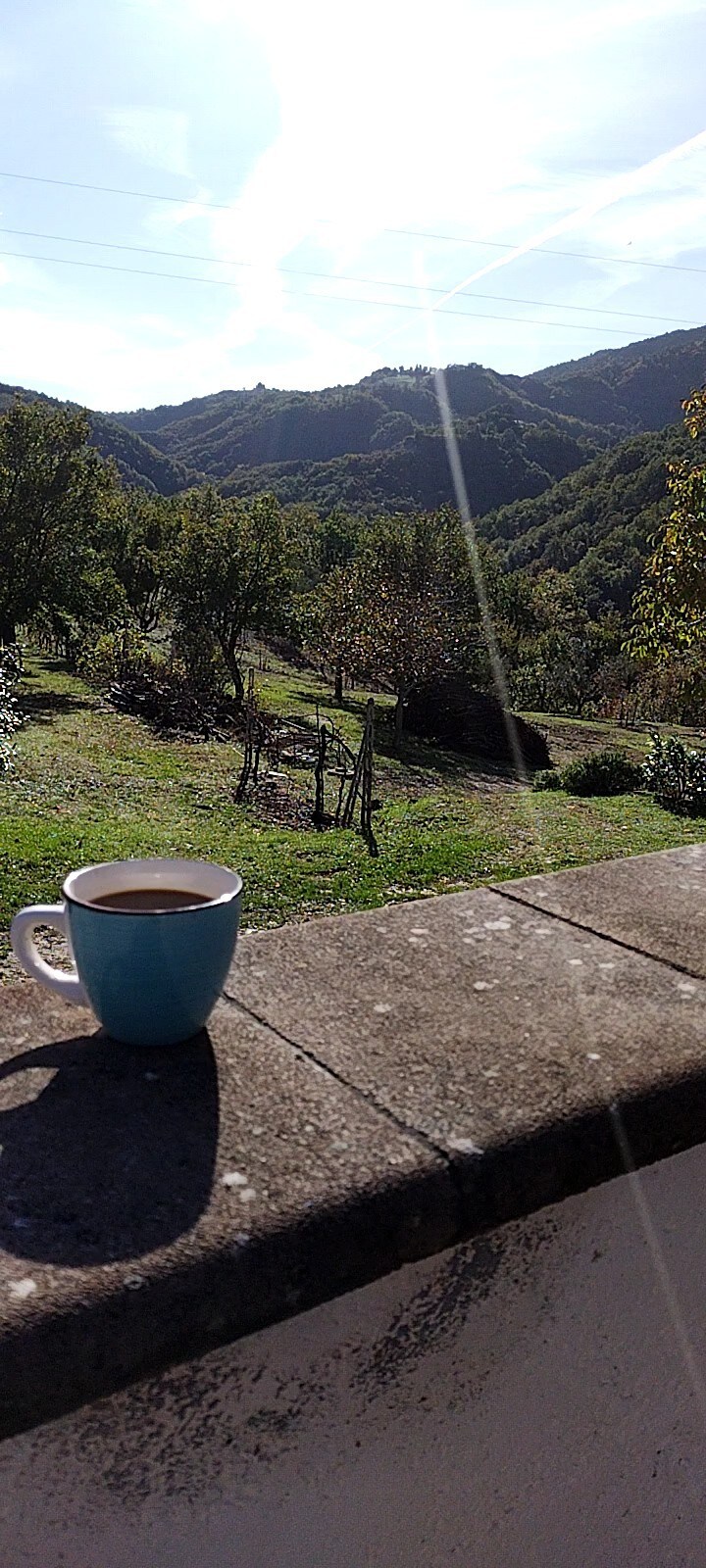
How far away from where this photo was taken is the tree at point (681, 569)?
27.9ft

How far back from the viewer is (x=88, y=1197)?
0.73m

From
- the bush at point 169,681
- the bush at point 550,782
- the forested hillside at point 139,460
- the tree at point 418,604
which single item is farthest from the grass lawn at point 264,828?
the forested hillside at point 139,460

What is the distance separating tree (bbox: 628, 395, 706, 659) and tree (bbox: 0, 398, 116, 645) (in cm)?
1064

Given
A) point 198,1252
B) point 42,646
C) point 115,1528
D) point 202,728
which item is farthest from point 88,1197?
point 42,646

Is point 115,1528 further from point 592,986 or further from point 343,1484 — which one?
point 592,986

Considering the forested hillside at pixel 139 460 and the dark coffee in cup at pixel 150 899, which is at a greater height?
the forested hillside at pixel 139 460

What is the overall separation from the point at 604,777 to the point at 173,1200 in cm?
991

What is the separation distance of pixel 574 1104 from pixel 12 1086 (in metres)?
0.47

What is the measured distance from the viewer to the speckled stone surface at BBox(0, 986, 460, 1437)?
63 centimetres

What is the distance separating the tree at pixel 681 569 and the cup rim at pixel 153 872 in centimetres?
815

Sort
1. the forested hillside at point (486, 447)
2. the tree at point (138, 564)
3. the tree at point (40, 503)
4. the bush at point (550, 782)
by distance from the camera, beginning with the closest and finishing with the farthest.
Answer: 1. the bush at point (550, 782)
2. the tree at point (40, 503)
3. the tree at point (138, 564)
4. the forested hillside at point (486, 447)

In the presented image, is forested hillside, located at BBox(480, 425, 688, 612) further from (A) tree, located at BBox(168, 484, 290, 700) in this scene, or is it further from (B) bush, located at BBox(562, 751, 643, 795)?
(B) bush, located at BBox(562, 751, 643, 795)

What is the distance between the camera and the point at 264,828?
7625mm

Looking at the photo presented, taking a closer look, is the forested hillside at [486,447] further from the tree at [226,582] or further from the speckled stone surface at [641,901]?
the speckled stone surface at [641,901]
